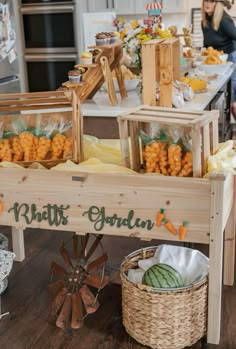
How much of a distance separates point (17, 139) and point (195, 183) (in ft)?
2.64

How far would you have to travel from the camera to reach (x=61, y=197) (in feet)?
7.17

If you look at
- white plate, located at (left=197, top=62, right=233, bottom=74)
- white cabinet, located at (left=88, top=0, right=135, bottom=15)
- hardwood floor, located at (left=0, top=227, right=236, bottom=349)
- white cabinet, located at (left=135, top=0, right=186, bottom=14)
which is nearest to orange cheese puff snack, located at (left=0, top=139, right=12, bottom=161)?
hardwood floor, located at (left=0, top=227, right=236, bottom=349)

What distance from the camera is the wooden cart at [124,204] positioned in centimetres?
203

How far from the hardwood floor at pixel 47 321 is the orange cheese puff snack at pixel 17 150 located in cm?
76

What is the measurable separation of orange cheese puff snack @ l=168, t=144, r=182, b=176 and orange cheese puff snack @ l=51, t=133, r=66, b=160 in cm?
48

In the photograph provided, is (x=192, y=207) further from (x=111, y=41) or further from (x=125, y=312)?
(x=111, y=41)

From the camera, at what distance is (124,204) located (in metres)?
2.12

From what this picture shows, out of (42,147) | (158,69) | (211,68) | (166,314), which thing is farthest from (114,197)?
(211,68)

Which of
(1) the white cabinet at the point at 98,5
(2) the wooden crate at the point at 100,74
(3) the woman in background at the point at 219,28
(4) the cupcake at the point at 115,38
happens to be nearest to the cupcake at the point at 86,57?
(2) the wooden crate at the point at 100,74

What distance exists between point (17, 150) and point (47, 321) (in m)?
0.80

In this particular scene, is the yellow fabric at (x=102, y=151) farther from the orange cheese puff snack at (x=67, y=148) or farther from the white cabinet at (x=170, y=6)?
the white cabinet at (x=170, y=6)

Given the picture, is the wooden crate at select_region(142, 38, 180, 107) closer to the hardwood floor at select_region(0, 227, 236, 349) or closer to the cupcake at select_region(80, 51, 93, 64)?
the cupcake at select_region(80, 51, 93, 64)

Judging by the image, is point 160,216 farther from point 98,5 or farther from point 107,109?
point 98,5

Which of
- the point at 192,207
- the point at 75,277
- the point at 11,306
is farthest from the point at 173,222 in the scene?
the point at 11,306
